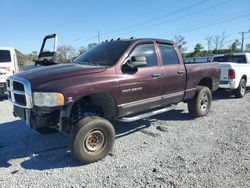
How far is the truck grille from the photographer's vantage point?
13.0 feet

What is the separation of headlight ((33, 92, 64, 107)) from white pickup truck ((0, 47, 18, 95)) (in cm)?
825

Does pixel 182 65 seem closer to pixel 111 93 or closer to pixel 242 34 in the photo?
pixel 111 93

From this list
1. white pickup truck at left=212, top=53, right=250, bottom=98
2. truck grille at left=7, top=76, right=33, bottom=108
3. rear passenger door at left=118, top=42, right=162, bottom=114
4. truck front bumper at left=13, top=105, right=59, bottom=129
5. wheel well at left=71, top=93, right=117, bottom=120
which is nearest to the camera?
truck grille at left=7, top=76, right=33, bottom=108

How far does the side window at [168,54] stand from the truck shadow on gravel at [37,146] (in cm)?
161

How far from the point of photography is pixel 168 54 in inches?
232

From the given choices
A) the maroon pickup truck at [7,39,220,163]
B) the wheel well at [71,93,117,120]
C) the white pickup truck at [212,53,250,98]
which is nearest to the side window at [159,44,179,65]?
the maroon pickup truck at [7,39,220,163]

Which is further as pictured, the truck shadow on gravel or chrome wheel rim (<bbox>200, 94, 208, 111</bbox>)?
chrome wheel rim (<bbox>200, 94, 208, 111</bbox>)

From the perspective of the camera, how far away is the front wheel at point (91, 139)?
4.00m

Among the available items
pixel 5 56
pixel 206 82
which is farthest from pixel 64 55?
pixel 206 82

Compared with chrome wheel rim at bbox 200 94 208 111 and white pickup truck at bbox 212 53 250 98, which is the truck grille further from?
white pickup truck at bbox 212 53 250 98

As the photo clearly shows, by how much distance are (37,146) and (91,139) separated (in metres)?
1.40

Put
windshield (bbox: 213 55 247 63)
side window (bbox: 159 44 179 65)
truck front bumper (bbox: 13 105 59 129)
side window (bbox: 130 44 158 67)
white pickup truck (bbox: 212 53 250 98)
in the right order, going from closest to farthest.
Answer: truck front bumper (bbox: 13 105 59 129)
side window (bbox: 130 44 158 67)
side window (bbox: 159 44 179 65)
white pickup truck (bbox: 212 53 250 98)
windshield (bbox: 213 55 247 63)

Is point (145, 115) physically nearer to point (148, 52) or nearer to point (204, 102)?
A: point (148, 52)

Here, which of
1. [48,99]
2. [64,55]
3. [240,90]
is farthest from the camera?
[64,55]
